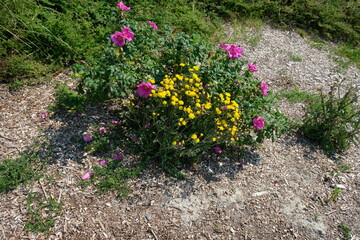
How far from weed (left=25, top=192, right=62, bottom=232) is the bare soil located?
42 millimetres

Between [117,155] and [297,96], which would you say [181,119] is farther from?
[297,96]

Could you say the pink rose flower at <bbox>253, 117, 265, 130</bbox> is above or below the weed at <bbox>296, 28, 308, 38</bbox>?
above

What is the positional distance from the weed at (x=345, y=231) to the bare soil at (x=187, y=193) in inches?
2.0

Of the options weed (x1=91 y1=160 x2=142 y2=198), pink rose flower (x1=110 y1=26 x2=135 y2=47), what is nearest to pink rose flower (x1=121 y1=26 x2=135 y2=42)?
pink rose flower (x1=110 y1=26 x2=135 y2=47)

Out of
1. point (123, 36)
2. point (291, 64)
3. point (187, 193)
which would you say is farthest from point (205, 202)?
point (291, 64)

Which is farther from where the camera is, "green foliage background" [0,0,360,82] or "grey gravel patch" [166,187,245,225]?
"green foliage background" [0,0,360,82]

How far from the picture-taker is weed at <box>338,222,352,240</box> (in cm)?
284

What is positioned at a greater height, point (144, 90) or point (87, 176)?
point (144, 90)

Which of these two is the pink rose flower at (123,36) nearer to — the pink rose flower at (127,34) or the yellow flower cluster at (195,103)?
the pink rose flower at (127,34)

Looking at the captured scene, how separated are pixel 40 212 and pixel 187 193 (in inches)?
48.4

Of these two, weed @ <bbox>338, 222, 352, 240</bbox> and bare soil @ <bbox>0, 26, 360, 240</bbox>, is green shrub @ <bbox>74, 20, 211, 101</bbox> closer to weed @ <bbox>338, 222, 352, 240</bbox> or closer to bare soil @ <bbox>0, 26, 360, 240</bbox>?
bare soil @ <bbox>0, 26, 360, 240</bbox>

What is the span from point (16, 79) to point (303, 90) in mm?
3901

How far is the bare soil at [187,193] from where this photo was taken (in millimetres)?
2555

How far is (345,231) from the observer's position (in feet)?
9.45
